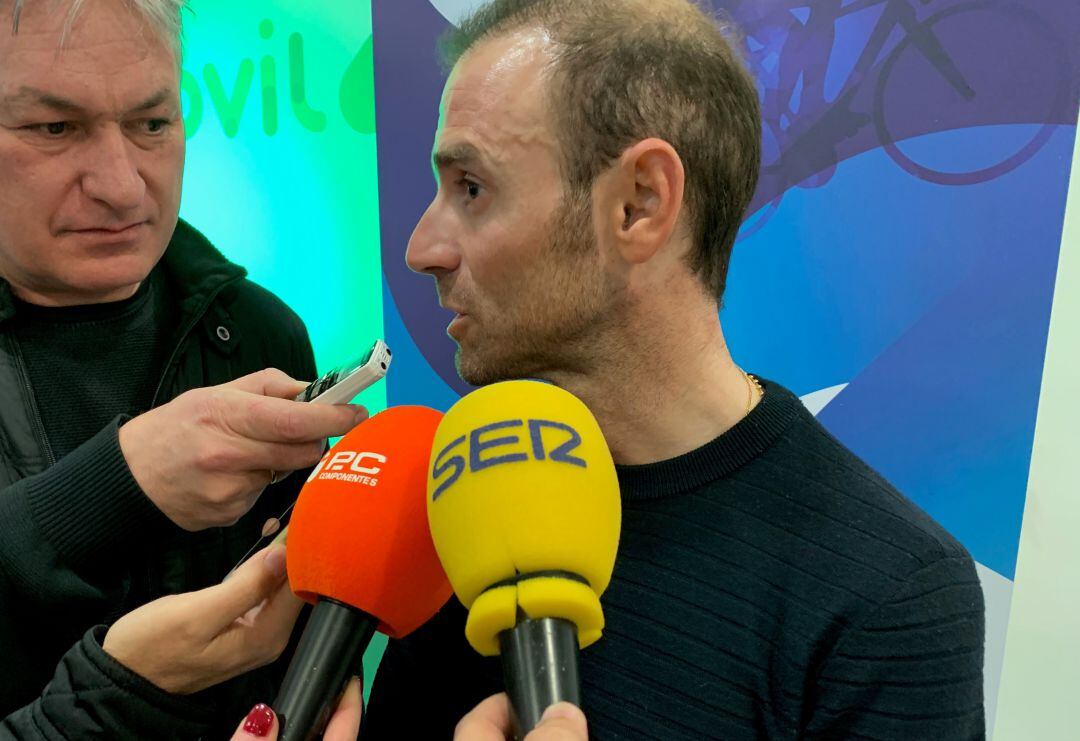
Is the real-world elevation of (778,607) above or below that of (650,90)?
below

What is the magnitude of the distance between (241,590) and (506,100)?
24.4 inches

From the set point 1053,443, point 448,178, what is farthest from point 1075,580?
point 448,178

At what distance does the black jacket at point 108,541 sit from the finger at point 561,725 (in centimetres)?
53

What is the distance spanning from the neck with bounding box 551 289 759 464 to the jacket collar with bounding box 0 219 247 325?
64cm

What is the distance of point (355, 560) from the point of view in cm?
82

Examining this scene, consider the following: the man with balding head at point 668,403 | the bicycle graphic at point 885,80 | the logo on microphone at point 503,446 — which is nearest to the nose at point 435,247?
the man with balding head at point 668,403

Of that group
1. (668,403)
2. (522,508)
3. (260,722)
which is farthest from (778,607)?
(260,722)

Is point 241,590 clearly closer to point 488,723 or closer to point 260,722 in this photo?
point 260,722

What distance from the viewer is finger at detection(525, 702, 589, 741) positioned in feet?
2.01

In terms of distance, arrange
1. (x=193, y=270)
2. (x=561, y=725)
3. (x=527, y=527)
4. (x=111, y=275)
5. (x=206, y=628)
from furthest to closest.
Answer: (x=193, y=270)
(x=111, y=275)
(x=206, y=628)
(x=527, y=527)
(x=561, y=725)

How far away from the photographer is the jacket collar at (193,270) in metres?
1.43

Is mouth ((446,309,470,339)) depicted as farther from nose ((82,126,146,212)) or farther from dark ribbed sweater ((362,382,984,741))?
nose ((82,126,146,212))

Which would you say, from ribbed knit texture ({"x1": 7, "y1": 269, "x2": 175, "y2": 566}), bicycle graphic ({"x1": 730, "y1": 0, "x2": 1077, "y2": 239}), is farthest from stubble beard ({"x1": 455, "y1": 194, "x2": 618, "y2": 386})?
bicycle graphic ({"x1": 730, "y1": 0, "x2": 1077, "y2": 239})

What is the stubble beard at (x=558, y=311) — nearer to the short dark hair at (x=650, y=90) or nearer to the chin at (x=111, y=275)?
the short dark hair at (x=650, y=90)
